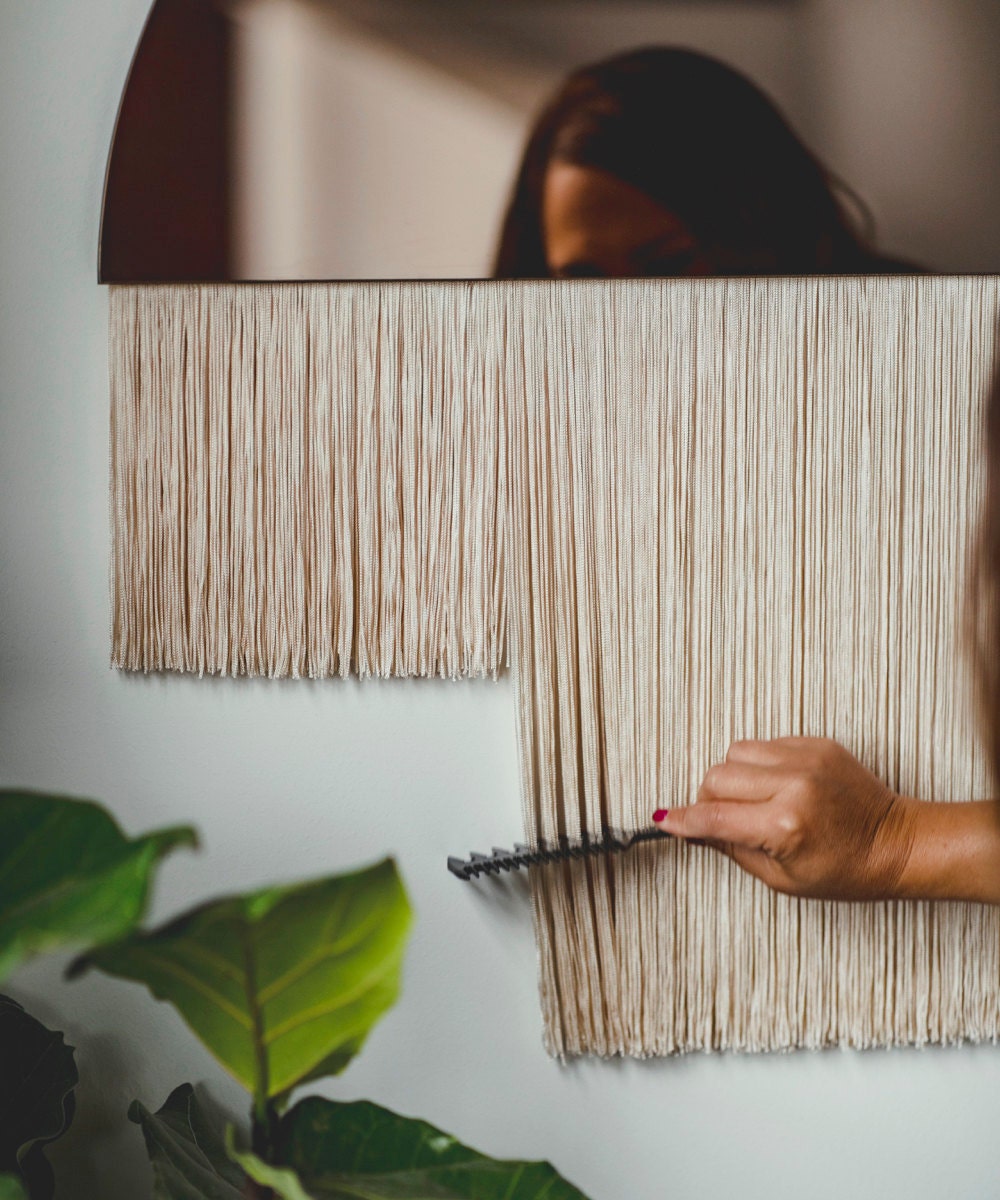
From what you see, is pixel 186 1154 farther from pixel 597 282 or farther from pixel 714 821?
pixel 597 282

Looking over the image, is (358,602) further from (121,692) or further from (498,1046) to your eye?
(498,1046)

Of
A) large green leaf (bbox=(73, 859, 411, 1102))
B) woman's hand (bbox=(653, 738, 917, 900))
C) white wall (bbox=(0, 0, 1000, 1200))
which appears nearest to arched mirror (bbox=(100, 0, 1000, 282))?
white wall (bbox=(0, 0, 1000, 1200))

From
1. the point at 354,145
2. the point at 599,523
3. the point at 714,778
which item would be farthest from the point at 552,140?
the point at 714,778

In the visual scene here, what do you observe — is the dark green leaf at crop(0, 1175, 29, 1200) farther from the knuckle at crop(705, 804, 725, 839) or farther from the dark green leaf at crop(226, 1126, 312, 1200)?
the knuckle at crop(705, 804, 725, 839)

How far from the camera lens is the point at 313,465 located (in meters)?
0.76

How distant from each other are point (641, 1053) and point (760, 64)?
832mm

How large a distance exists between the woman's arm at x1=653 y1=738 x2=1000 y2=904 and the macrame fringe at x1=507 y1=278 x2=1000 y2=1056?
5cm

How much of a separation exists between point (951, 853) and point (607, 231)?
0.56 metres

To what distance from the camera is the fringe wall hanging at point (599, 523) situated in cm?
75

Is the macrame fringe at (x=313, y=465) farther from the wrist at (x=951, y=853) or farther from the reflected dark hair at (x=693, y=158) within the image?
the wrist at (x=951, y=853)

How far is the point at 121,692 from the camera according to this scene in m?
0.79

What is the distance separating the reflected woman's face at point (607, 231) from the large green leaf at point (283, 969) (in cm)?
53

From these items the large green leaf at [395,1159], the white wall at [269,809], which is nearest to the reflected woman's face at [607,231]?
the white wall at [269,809]

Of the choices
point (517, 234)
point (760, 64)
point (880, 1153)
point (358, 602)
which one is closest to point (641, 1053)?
point (880, 1153)
